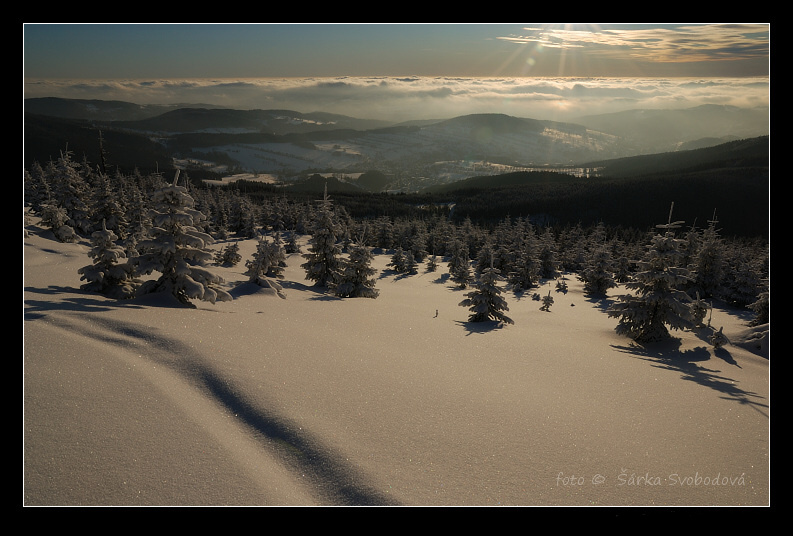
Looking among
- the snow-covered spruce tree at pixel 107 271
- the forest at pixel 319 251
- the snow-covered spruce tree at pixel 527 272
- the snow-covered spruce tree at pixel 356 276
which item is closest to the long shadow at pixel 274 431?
the forest at pixel 319 251

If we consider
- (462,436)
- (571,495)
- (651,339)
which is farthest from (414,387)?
(651,339)

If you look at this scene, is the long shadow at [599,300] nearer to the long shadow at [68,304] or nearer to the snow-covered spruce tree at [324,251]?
the snow-covered spruce tree at [324,251]

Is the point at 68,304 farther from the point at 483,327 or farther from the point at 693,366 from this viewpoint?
the point at 693,366

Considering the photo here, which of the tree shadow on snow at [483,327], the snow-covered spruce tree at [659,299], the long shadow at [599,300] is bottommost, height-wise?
the long shadow at [599,300]

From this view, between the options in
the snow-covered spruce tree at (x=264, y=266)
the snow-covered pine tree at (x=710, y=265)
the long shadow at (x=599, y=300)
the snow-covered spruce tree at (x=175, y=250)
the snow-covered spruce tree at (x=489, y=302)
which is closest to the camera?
the snow-covered spruce tree at (x=175, y=250)

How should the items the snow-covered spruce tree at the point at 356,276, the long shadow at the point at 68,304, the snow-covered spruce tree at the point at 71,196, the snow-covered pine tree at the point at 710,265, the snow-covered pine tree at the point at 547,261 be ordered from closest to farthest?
the long shadow at the point at 68,304 → the snow-covered spruce tree at the point at 356,276 → the snow-covered spruce tree at the point at 71,196 → the snow-covered pine tree at the point at 710,265 → the snow-covered pine tree at the point at 547,261

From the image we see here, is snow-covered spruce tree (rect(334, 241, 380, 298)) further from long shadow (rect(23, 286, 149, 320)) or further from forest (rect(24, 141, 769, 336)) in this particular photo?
long shadow (rect(23, 286, 149, 320))

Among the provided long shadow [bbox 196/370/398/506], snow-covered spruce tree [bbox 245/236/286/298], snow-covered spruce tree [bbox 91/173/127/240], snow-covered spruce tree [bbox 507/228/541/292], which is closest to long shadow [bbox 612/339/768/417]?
long shadow [bbox 196/370/398/506]
